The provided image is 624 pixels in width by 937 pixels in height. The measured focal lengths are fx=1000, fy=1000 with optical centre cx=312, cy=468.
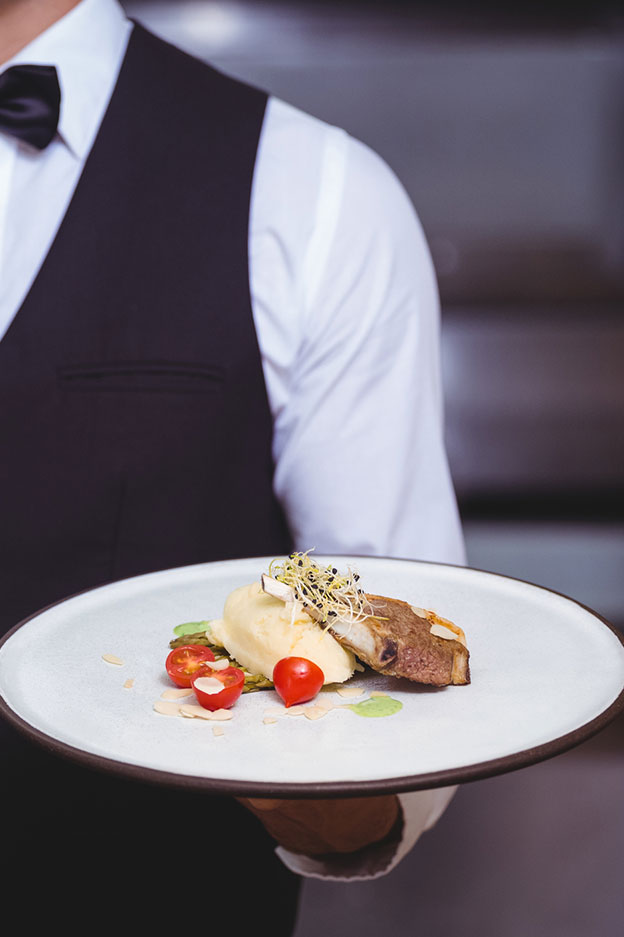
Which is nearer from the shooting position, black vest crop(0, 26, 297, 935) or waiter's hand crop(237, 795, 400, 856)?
waiter's hand crop(237, 795, 400, 856)

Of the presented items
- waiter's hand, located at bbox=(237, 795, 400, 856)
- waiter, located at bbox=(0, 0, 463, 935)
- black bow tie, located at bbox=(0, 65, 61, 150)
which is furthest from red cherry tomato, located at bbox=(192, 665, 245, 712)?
black bow tie, located at bbox=(0, 65, 61, 150)

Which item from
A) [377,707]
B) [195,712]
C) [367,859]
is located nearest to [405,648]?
[377,707]

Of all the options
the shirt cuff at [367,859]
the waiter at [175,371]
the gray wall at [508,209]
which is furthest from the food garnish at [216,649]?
the gray wall at [508,209]

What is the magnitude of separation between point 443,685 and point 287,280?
0.65 metres

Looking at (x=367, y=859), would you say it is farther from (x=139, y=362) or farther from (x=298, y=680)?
(x=139, y=362)

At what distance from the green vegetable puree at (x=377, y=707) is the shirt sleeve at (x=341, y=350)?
0.53 m

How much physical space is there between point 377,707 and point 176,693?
0.14 metres

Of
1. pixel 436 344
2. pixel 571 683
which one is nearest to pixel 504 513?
pixel 436 344

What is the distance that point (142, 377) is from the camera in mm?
1167

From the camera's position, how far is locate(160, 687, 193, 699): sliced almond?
Result: 27.5 inches

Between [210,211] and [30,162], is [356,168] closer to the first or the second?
[210,211]

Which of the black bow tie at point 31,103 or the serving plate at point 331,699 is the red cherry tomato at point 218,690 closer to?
the serving plate at point 331,699

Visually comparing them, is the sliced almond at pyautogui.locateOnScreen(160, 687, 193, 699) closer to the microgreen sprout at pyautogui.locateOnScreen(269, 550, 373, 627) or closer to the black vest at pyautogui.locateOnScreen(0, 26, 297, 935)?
the microgreen sprout at pyautogui.locateOnScreen(269, 550, 373, 627)

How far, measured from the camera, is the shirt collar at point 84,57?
1.21 metres
